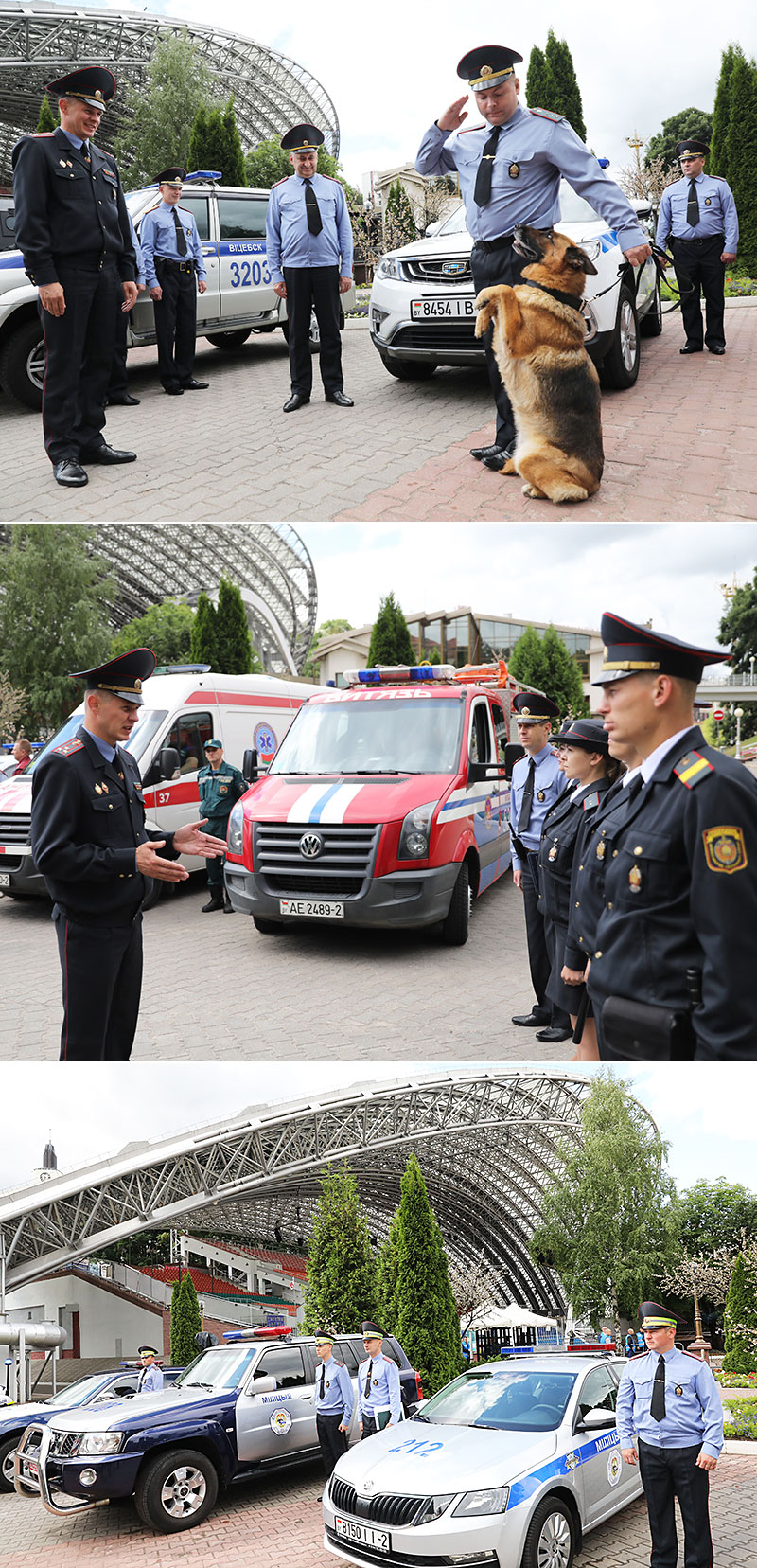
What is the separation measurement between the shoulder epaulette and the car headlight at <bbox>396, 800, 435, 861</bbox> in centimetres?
300

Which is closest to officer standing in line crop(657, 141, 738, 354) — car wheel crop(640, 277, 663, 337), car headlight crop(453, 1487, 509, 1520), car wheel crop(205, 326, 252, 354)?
car wheel crop(640, 277, 663, 337)

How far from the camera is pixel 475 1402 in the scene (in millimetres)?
5395

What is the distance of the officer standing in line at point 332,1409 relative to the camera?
21.8 feet

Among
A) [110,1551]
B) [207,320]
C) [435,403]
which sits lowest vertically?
[110,1551]

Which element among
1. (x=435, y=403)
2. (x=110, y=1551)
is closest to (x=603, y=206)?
(x=435, y=403)

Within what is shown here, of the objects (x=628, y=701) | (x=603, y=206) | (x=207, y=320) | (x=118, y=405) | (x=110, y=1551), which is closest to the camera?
(x=628, y=701)

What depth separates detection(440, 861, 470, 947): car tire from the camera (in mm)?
5879

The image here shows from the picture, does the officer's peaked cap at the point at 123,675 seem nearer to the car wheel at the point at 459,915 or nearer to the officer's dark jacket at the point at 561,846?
the officer's dark jacket at the point at 561,846

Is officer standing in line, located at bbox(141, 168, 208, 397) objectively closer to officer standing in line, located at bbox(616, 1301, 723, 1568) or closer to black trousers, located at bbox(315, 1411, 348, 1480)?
officer standing in line, located at bbox(616, 1301, 723, 1568)

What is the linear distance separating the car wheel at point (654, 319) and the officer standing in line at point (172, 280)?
3.47 meters

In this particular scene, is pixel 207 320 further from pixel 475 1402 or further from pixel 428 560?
pixel 475 1402

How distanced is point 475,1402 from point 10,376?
7.02m

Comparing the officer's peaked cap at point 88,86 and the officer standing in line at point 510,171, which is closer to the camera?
the officer standing in line at point 510,171

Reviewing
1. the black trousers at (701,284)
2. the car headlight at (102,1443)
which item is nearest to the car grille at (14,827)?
the car headlight at (102,1443)
